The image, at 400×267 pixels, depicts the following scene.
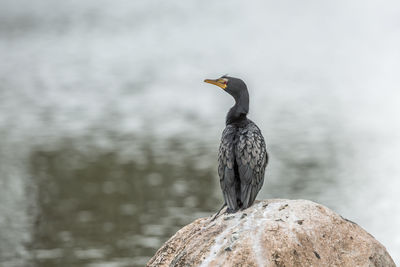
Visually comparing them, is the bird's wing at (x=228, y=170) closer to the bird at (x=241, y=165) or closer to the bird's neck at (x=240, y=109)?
the bird at (x=241, y=165)

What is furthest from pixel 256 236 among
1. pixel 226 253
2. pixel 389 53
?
pixel 389 53

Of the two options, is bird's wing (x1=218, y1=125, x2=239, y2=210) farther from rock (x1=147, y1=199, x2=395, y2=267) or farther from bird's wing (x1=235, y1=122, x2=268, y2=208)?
rock (x1=147, y1=199, x2=395, y2=267)

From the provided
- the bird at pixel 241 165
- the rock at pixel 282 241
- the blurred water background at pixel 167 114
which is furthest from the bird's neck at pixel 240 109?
the blurred water background at pixel 167 114

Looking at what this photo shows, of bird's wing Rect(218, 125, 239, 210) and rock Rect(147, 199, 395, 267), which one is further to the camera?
bird's wing Rect(218, 125, 239, 210)

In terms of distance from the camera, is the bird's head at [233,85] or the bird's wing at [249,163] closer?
the bird's wing at [249,163]

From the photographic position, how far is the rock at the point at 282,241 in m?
7.39

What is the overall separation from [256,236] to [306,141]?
54.7ft

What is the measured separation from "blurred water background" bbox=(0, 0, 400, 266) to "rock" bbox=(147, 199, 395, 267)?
887 cm

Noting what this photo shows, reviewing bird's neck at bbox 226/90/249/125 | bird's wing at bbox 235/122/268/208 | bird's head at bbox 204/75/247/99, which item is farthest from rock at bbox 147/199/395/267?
bird's head at bbox 204/75/247/99

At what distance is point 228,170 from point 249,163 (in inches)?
10.0

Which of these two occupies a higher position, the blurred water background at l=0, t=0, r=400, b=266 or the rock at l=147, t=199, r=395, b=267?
the blurred water background at l=0, t=0, r=400, b=266

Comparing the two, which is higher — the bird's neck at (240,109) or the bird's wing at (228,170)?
the bird's neck at (240,109)

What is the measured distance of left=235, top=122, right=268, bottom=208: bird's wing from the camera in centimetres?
823

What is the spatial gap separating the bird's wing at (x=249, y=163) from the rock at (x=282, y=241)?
20cm
